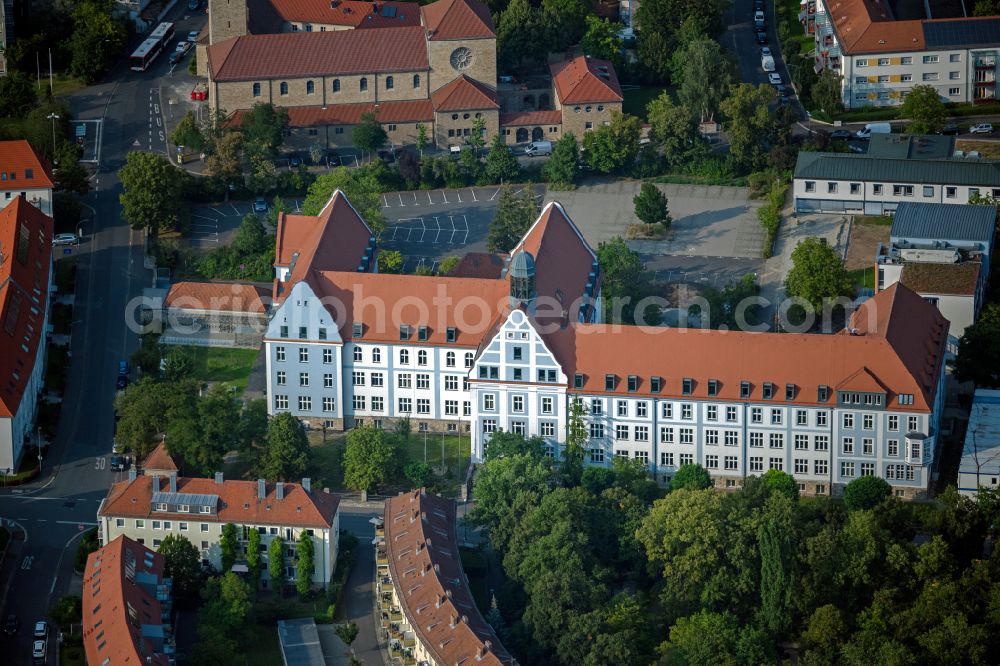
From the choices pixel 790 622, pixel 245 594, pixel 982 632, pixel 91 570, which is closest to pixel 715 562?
pixel 790 622

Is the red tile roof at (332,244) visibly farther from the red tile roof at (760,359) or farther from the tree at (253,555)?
the tree at (253,555)

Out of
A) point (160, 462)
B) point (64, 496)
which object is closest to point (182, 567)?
point (160, 462)

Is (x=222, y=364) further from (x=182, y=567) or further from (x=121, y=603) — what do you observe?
(x=121, y=603)

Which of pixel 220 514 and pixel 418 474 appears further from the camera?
pixel 418 474

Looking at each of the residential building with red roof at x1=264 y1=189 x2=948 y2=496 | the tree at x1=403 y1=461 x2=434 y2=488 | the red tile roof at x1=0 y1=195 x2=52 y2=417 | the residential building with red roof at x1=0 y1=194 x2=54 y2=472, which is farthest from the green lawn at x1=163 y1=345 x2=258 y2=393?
the tree at x1=403 y1=461 x2=434 y2=488

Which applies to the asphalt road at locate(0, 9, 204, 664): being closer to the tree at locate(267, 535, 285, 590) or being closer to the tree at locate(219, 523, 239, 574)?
the tree at locate(219, 523, 239, 574)

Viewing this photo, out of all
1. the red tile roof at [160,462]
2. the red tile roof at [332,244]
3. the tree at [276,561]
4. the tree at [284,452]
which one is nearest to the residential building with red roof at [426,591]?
the tree at [276,561]
